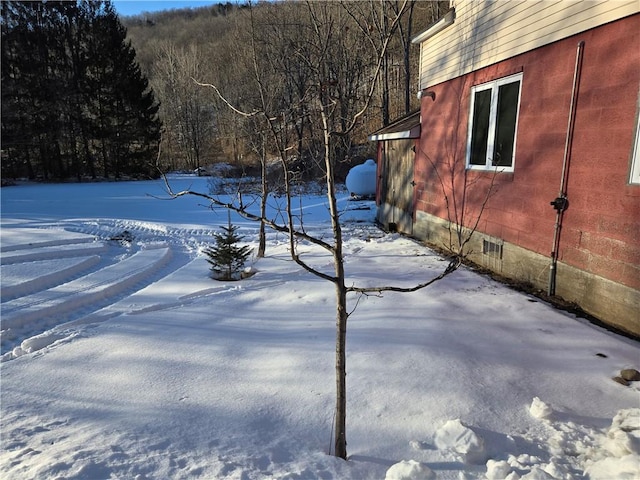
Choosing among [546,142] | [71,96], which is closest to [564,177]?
[546,142]

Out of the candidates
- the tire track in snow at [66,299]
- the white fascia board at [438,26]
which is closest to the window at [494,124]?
the white fascia board at [438,26]

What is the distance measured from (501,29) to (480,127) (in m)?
1.39

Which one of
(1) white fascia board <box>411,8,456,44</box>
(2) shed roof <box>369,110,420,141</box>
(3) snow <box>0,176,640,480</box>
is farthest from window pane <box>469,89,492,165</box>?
(2) shed roof <box>369,110,420,141</box>

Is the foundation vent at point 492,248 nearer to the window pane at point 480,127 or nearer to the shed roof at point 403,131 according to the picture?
the window pane at point 480,127

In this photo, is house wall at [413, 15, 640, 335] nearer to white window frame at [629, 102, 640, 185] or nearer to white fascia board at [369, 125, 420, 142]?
white window frame at [629, 102, 640, 185]

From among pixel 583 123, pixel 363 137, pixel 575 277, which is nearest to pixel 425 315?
pixel 575 277

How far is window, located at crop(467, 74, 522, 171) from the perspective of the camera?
5699 millimetres

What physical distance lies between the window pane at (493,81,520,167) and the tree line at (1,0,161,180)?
24.7 m

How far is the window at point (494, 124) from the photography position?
570 centimetres

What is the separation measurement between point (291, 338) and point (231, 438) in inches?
58.7

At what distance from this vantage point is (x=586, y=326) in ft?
12.4

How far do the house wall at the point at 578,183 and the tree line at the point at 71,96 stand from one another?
25173 millimetres

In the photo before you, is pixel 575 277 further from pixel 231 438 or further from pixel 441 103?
pixel 441 103

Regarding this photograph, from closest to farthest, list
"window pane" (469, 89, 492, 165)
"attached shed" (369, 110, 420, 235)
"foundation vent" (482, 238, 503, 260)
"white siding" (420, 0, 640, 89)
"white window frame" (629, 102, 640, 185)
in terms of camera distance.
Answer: "white window frame" (629, 102, 640, 185), "white siding" (420, 0, 640, 89), "foundation vent" (482, 238, 503, 260), "window pane" (469, 89, 492, 165), "attached shed" (369, 110, 420, 235)
